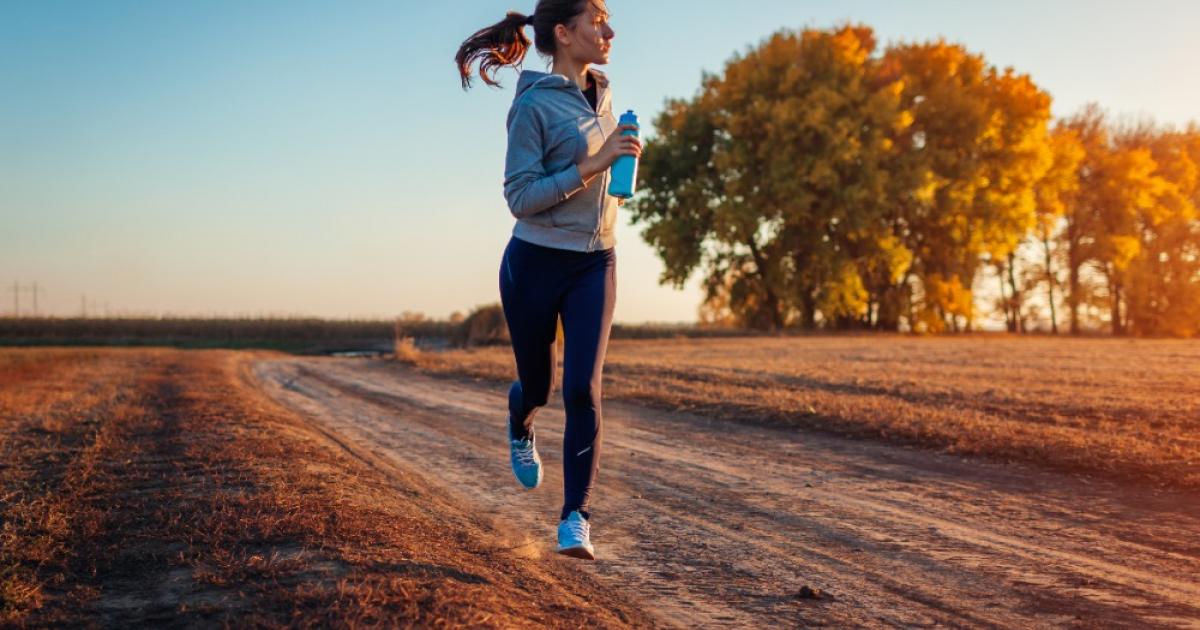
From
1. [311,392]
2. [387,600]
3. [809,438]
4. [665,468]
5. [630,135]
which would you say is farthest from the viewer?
[311,392]

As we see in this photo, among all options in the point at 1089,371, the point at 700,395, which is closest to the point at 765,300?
the point at 1089,371

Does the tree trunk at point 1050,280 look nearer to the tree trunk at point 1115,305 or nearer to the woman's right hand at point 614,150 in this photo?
the tree trunk at point 1115,305

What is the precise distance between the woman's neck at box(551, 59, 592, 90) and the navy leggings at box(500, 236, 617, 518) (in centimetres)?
78

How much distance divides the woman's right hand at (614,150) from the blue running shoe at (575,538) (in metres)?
1.56

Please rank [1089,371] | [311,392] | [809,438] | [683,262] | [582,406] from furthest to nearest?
[683,262], [1089,371], [311,392], [809,438], [582,406]

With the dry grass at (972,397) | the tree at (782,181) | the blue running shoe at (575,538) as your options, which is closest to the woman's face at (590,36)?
the blue running shoe at (575,538)

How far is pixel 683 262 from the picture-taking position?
3691 centimetres

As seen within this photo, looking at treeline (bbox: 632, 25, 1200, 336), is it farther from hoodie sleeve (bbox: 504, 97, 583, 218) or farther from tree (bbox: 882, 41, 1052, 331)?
hoodie sleeve (bbox: 504, 97, 583, 218)

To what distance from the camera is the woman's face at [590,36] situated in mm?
4145

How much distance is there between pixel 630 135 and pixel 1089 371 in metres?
15.9

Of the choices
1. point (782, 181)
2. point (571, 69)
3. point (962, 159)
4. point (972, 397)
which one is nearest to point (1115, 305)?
point (962, 159)

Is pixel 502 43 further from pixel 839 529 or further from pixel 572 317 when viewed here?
pixel 839 529

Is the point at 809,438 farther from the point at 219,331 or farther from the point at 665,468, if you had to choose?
the point at 219,331

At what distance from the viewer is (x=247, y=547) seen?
4055 mm
